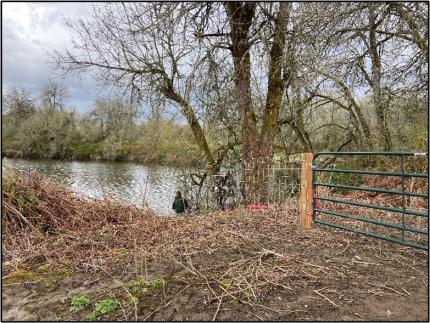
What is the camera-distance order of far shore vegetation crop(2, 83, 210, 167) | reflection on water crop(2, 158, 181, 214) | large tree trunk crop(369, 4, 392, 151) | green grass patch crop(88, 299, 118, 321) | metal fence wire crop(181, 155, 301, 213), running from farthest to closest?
far shore vegetation crop(2, 83, 210, 167)
reflection on water crop(2, 158, 181, 214)
large tree trunk crop(369, 4, 392, 151)
metal fence wire crop(181, 155, 301, 213)
green grass patch crop(88, 299, 118, 321)

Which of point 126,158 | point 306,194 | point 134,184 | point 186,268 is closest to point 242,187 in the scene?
point 306,194

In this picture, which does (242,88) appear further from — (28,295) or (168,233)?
(28,295)

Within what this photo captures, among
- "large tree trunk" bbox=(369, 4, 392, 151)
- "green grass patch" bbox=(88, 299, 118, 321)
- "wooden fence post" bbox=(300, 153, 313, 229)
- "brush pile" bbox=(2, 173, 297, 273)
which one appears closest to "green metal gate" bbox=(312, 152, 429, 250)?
"wooden fence post" bbox=(300, 153, 313, 229)

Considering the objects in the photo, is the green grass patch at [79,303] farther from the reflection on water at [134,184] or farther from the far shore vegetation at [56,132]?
the far shore vegetation at [56,132]

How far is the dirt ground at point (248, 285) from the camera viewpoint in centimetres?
289

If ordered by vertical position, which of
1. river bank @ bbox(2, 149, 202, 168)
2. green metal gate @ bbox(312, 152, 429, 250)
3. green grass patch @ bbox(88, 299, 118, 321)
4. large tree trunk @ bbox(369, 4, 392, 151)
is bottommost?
green grass patch @ bbox(88, 299, 118, 321)

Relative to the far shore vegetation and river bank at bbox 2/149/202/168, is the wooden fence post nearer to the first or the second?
river bank at bbox 2/149/202/168

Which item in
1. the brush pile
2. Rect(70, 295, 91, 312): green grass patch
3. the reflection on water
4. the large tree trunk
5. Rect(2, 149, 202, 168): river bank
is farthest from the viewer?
the reflection on water

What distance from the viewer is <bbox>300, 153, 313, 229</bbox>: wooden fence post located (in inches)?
212

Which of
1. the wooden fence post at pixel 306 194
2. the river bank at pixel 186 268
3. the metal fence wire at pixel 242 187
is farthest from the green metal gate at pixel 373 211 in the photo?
the metal fence wire at pixel 242 187

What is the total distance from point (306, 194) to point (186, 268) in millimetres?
2415

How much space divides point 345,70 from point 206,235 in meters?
6.80

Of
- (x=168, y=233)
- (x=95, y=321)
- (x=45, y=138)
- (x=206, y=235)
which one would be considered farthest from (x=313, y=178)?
(x=45, y=138)

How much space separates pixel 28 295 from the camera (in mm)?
3344
